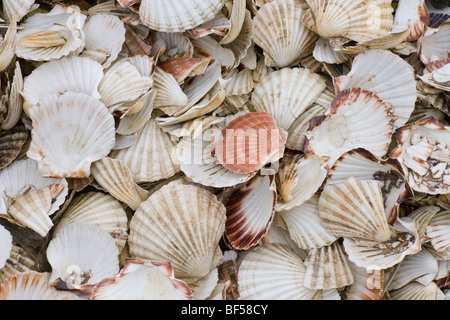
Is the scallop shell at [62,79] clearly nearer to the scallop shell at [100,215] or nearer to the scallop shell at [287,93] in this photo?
the scallop shell at [100,215]

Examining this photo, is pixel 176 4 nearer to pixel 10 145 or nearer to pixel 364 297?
pixel 10 145

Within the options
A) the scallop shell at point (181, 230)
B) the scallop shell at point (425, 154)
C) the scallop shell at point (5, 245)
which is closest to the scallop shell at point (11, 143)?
the scallop shell at point (5, 245)

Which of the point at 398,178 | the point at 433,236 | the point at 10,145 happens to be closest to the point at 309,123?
the point at 398,178

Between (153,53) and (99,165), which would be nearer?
(99,165)

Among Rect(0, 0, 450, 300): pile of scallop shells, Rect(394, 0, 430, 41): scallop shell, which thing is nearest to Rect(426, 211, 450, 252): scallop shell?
Rect(0, 0, 450, 300): pile of scallop shells

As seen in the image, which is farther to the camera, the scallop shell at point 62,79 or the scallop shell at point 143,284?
the scallop shell at point 62,79

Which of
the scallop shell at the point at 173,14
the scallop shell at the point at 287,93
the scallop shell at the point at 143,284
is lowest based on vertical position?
the scallop shell at the point at 143,284
